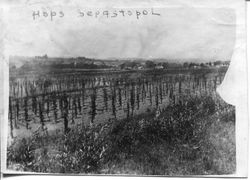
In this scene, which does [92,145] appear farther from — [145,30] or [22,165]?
[145,30]

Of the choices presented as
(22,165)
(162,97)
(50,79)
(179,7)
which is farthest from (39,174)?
(179,7)

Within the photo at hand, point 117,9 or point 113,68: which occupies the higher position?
point 117,9
